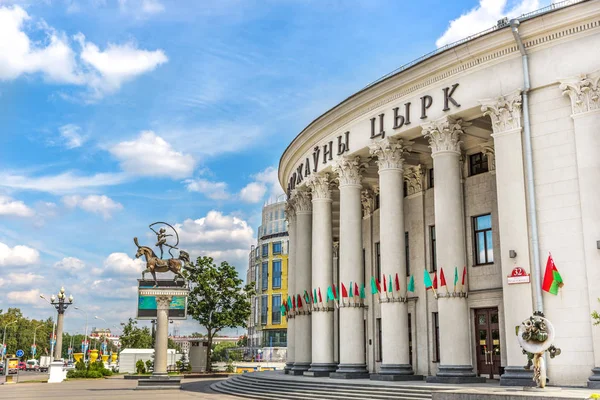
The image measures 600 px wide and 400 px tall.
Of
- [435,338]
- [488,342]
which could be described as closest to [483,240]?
[488,342]

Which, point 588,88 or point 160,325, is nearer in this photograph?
point 588,88

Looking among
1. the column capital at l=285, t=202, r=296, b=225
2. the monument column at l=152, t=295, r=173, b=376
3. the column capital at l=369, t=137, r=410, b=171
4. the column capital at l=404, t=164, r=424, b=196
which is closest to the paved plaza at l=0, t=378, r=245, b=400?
the monument column at l=152, t=295, r=173, b=376

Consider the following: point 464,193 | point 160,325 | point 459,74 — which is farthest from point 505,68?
point 160,325

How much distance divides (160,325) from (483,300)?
1968 centimetres

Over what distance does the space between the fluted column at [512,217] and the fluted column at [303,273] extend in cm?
1532

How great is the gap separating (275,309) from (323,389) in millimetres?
88704

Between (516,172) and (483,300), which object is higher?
(516,172)

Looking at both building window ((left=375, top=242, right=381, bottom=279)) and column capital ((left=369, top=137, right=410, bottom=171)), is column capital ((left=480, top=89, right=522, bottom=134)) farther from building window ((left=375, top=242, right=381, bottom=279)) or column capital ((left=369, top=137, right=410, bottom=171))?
building window ((left=375, top=242, right=381, bottom=279))

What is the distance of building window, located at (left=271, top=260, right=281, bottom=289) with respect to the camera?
115m

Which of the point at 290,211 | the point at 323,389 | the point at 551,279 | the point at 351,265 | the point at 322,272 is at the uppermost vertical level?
the point at 290,211

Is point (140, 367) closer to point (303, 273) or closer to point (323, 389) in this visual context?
point (303, 273)

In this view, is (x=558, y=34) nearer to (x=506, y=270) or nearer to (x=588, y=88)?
(x=588, y=88)

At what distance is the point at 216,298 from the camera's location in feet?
193

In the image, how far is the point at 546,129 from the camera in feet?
75.7
